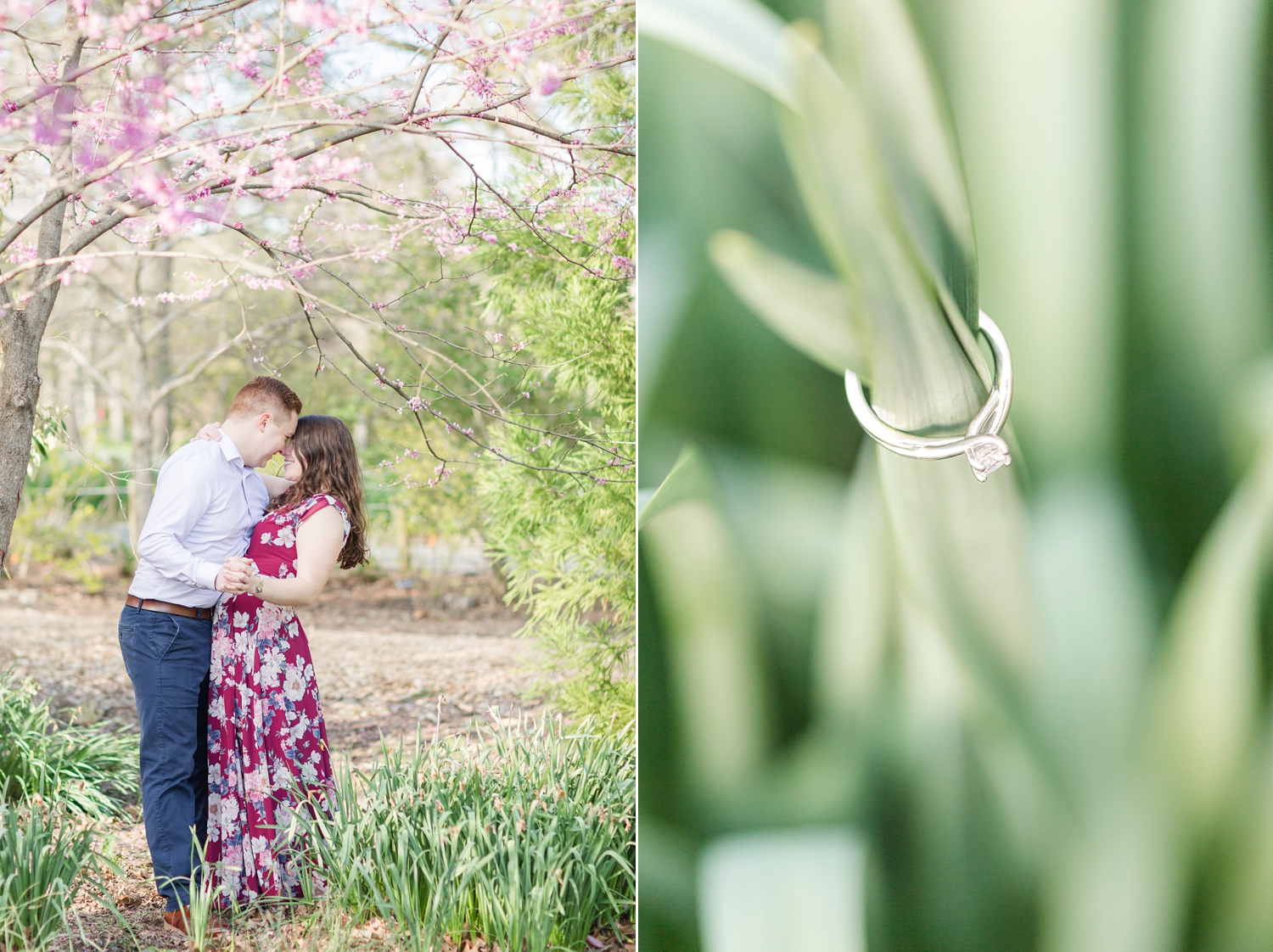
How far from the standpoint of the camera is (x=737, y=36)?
4.89 ft

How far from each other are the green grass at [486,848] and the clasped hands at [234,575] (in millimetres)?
628

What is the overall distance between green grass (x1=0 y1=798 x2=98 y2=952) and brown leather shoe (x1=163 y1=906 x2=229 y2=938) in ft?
0.82

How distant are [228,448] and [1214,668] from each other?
2.38 meters

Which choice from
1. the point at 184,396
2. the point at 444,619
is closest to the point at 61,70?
the point at 444,619

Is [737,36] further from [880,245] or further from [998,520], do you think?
[998,520]

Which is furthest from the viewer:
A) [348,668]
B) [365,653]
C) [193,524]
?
[365,653]

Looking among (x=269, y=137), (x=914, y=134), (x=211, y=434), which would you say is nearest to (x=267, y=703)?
(x=211, y=434)

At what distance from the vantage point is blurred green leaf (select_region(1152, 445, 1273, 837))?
57.8 inches

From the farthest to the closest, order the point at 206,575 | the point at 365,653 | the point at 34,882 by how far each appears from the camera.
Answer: the point at 365,653 < the point at 206,575 < the point at 34,882

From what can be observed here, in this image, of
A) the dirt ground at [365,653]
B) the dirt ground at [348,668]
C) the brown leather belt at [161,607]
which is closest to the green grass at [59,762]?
the dirt ground at [348,668]

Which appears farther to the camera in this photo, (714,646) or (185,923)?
Answer: (185,923)

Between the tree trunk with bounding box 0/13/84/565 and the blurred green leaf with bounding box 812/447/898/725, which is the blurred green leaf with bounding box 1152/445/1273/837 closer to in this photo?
the blurred green leaf with bounding box 812/447/898/725

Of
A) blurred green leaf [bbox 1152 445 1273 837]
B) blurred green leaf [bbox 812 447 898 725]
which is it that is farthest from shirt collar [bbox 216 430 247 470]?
blurred green leaf [bbox 1152 445 1273 837]

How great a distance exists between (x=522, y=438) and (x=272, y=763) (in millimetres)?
2675
